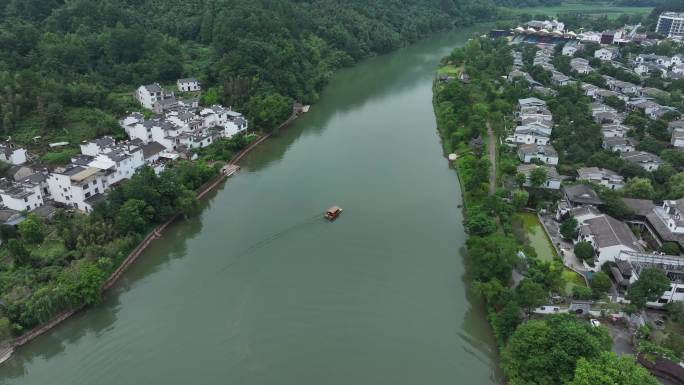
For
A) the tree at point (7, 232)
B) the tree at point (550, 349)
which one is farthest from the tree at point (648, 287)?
the tree at point (7, 232)

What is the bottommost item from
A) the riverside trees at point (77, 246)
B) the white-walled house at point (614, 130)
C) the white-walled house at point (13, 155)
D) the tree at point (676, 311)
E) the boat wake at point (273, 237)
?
the tree at point (676, 311)

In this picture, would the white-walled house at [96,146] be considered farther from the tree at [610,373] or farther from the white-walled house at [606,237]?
the tree at [610,373]

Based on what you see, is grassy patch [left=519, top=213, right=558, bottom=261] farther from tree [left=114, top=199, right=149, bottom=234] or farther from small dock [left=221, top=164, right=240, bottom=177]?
tree [left=114, top=199, right=149, bottom=234]

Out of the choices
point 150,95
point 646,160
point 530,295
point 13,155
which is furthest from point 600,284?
point 150,95

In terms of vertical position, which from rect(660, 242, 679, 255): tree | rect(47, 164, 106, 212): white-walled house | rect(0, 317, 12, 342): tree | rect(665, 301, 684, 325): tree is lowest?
rect(665, 301, 684, 325): tree

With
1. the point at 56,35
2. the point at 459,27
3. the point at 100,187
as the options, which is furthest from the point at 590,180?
the point at 459,27

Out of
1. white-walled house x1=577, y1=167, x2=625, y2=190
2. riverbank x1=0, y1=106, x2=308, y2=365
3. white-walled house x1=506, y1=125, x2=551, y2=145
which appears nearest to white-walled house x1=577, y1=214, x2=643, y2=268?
white-walled house x1=577, y1=167, x2=625, y2=190
